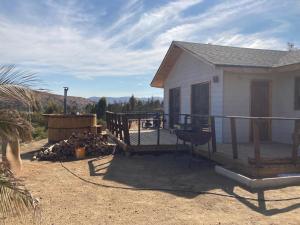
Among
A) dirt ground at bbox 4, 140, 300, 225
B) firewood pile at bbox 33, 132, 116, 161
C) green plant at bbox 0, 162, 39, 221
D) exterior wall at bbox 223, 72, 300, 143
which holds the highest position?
exterior wall at bbox 223, 72, 300, 143

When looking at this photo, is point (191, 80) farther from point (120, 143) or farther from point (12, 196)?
point (12, 196)

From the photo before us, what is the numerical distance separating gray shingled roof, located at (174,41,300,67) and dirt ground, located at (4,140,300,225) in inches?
140

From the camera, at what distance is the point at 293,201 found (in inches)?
222

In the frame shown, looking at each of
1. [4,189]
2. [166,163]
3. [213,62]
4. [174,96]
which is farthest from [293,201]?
[174,96]

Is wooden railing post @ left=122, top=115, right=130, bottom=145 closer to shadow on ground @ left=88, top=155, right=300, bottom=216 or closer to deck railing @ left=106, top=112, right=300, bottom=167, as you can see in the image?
deck railing @ left=106, top=112, right=300, bottom=167

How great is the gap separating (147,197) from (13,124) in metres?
2.97

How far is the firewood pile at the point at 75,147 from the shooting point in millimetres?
10141

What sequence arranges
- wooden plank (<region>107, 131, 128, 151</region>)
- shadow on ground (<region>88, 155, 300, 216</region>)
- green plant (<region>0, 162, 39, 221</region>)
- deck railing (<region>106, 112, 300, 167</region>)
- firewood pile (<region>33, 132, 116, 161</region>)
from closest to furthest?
green plant (<region>0, 162, 39, 221</region>)
shadow on ground (<region>88, 155, 300, 216</region>)
deck railing (<region>106, 112, 300, 167</region>)
wooden plank (<region>107, 131, 128, 151</region>)
firewood pile (<region>33, 132, 116, 161</region>)

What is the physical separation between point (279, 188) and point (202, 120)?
17.1 feet

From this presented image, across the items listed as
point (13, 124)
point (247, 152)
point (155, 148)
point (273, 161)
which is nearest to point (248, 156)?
point (247, 152)

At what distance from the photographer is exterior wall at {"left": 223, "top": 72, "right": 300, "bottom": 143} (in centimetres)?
1032

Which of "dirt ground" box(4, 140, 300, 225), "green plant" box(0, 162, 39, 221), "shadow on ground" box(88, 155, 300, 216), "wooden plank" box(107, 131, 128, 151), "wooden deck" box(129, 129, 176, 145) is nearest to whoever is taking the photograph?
"green plant" box(0, 162, 39, 221)

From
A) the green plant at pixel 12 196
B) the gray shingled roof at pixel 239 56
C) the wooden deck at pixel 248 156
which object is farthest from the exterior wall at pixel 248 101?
the green plant at pixel 12 196

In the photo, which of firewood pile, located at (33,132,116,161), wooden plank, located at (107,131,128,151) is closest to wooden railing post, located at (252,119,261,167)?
wooden plank, located at (107,131,128,151)
